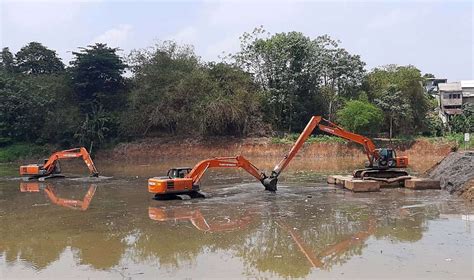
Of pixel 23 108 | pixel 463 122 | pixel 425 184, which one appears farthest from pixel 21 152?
pixel 463 122

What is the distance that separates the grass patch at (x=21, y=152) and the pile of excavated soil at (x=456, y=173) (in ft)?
107

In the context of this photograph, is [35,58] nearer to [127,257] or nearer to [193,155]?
[193,155]

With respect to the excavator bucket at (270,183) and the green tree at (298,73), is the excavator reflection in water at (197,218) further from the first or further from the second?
the green tree at (298,73)

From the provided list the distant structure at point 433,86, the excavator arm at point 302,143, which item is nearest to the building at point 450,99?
the distant structure at point 433,86

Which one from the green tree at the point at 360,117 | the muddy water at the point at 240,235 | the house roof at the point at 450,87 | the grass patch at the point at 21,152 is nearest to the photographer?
the muddy water at the point at 240,235

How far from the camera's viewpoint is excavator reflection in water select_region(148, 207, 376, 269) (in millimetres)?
10297

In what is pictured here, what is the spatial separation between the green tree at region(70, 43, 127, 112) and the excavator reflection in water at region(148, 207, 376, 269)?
2929cm

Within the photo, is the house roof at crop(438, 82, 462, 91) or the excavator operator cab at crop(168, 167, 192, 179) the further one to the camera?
the house roof at crop(438, 82, 462, 91)

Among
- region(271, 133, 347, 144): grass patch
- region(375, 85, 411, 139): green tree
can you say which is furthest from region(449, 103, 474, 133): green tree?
region(271, 133, 347, 144): grass patch

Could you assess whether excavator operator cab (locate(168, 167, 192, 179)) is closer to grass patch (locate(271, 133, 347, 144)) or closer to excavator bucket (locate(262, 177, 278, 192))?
excavator bucket (locate(262, 177, 278, 192))

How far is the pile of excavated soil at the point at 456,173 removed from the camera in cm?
1873

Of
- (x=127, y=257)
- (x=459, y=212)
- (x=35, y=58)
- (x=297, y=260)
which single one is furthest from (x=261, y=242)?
(x=35, y=58)

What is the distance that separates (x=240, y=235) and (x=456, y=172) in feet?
38.7

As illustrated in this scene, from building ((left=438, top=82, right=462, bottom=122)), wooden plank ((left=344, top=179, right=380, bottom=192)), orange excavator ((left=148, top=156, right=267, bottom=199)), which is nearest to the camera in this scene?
orange excavator ((left=148, top=156, right=267, bottom=199))
